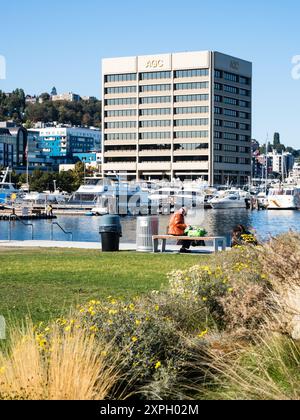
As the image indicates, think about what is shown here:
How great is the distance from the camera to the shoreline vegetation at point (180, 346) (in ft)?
21.5

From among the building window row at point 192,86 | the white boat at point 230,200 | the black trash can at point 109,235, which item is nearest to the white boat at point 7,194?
the white boat at point 230,200

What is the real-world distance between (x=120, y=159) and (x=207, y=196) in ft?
155

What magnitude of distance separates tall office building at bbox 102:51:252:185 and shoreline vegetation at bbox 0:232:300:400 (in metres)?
146

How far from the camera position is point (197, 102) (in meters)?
156

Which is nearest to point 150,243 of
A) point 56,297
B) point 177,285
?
point 56,297

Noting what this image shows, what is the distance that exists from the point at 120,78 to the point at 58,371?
526 feet

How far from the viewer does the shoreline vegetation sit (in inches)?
258

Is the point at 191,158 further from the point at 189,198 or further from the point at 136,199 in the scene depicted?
the point at 136,199

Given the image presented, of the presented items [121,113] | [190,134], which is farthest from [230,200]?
[121,113]

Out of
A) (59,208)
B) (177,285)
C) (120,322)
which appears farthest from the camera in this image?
(59,208)

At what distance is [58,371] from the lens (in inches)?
252

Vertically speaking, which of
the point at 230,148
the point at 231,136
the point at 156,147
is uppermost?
the point at 231,136

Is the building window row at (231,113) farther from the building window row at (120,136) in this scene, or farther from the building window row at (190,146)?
A: the building window row at (120,136)
